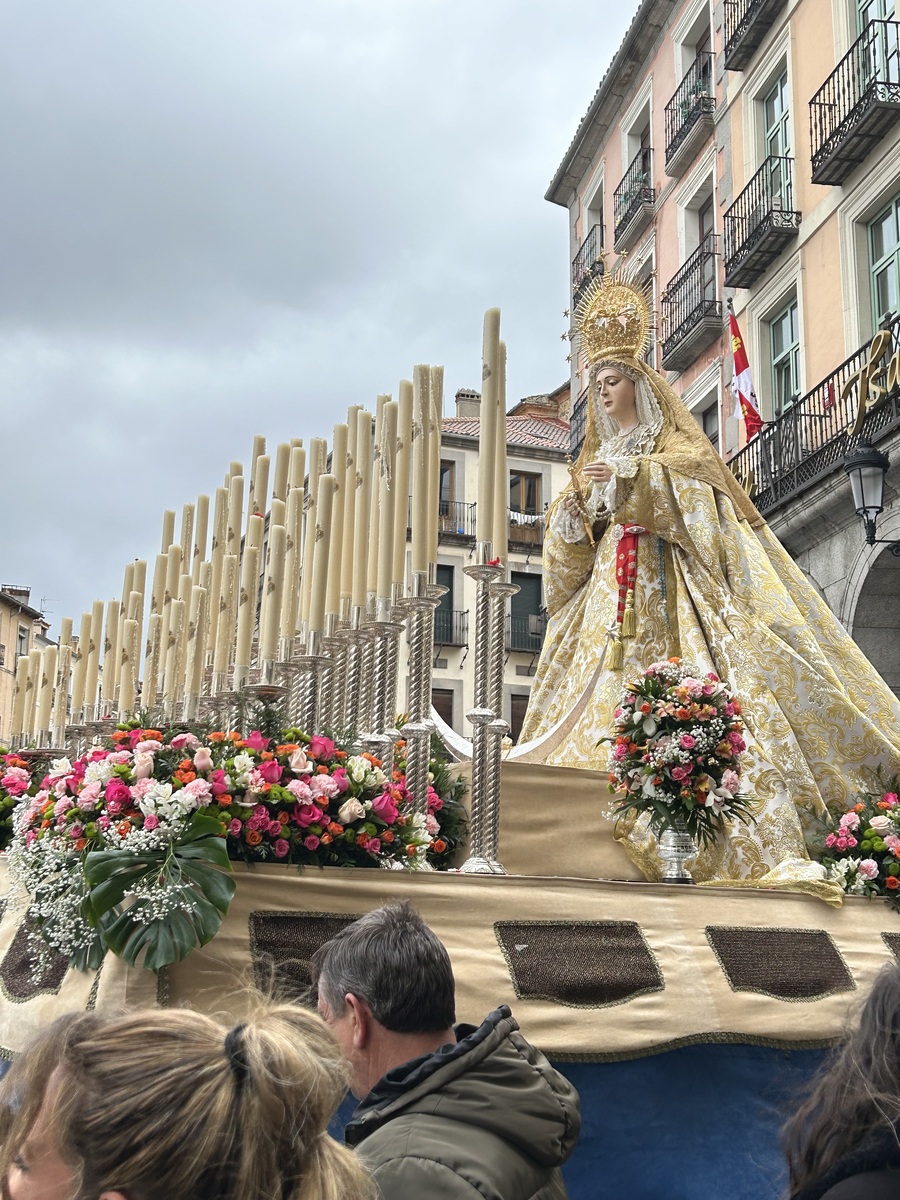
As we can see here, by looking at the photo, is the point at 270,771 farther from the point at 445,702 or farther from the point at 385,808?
the point at 445,702

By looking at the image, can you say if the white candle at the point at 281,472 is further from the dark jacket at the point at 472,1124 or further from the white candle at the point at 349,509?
the dark jacket at the point at 472,1124

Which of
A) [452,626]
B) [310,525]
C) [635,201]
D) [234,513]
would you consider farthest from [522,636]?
[310,525]

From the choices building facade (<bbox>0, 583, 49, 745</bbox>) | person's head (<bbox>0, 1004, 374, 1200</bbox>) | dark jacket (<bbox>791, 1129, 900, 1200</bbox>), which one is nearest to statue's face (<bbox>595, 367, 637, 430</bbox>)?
dark jacket (<bbox>791, 1129, 900, 1200</bbox>)

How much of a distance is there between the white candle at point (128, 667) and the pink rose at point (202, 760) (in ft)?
7.58

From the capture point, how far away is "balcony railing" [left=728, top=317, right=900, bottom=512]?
11641 millimetres

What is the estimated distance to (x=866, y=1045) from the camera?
168cm

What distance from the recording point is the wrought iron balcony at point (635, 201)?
19.7 m

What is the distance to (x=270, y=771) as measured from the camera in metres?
3.66

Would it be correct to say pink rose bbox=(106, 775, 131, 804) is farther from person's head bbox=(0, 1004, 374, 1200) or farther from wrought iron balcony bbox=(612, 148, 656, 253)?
wrought iron balcony bbox=(612, 148, 656, 253)

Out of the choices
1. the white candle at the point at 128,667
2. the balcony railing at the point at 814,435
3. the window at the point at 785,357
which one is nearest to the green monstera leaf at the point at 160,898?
the white candle at the point at 128,667

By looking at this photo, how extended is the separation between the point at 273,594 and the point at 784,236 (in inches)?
461

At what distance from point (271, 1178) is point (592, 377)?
5.78 metres

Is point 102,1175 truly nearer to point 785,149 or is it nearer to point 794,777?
point 794,777

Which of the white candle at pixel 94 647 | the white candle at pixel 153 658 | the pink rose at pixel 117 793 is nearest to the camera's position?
the pink rose at pixel 117 793
